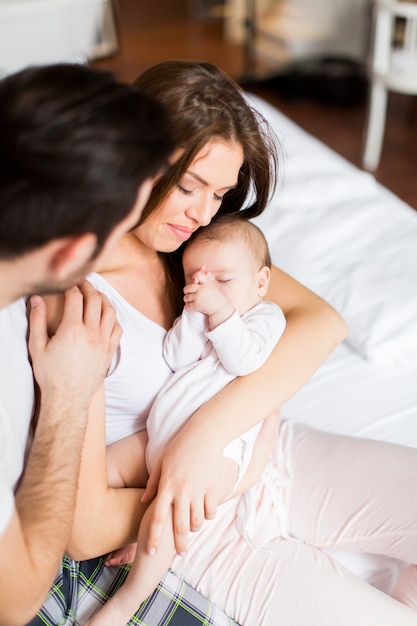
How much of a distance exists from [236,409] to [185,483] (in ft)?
0.55

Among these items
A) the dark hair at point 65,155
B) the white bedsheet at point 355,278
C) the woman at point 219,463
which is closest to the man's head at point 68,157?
the dark hair at point 65,155

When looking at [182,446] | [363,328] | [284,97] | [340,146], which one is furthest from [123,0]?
[182,446]

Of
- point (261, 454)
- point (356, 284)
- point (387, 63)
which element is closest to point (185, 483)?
point (261, 454)

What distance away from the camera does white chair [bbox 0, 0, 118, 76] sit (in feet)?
12.6

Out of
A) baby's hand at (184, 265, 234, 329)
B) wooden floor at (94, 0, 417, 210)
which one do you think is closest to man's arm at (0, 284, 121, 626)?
baby's hand at (184, 265, 234, 329)

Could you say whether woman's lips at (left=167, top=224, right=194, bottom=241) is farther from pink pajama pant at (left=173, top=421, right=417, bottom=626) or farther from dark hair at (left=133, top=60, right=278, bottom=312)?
pink pajama pant at (left=173, top=421, right=417, bottom=626)

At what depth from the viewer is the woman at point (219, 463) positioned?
1163 millimetres

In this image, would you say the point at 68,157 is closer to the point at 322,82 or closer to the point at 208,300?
the point at 208,300

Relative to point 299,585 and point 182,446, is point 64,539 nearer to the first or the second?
point 182,446

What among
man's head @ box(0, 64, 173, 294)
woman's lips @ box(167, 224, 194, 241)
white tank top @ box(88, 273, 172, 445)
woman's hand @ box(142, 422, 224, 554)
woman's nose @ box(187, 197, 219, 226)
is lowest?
woman's hand @ box(142, 422, 224, 554)

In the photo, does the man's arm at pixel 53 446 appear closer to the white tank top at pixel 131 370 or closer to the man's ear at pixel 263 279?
the white tank top at pixel 131 370

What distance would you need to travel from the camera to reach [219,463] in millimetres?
1231

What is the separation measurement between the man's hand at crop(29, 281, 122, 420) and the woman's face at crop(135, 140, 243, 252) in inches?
7.6

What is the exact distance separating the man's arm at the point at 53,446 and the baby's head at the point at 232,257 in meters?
0.24
